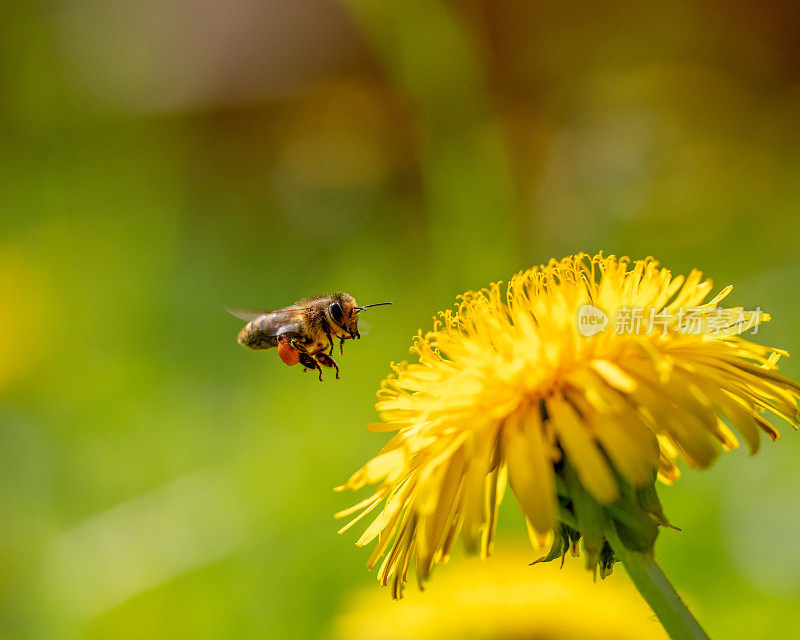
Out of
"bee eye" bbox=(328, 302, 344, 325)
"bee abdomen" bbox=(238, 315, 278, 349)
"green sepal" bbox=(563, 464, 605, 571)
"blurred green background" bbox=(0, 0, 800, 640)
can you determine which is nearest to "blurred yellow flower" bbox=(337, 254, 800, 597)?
"green sepal" bbox=(563, 464, 605, 571)

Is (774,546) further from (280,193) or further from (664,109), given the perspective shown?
(280,193)

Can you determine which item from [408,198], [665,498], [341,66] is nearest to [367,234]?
[408,198]

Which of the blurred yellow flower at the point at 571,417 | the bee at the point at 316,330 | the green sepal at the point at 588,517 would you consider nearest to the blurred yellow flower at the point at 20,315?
the bee at the point at 316,330

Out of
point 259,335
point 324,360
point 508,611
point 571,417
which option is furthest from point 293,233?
point 571,417

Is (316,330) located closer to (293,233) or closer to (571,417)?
(571,417)

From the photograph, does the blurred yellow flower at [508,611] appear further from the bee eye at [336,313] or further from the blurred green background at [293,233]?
the blurred green background at [293,233]

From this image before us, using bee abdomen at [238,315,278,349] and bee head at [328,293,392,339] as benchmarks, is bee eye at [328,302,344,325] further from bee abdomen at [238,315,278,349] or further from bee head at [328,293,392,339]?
bee abdomen at [238,315,278,349]
